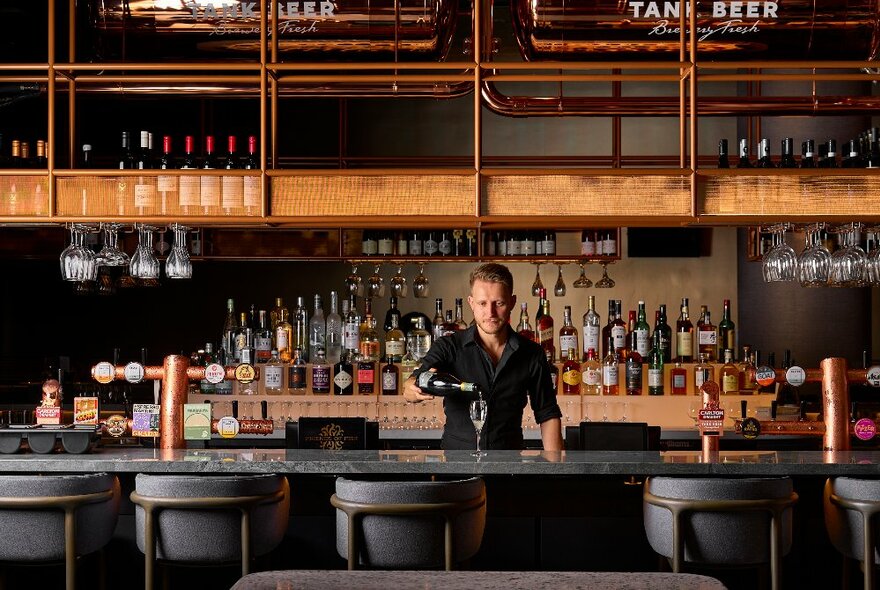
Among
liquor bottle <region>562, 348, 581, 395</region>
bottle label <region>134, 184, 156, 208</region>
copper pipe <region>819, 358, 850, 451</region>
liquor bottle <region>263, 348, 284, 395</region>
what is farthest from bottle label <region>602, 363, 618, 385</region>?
bottle label <region>134, 184, 156, 208</region>

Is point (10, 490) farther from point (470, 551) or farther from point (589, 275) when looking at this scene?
point (589, 275)

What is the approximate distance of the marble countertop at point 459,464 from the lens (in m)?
3.29

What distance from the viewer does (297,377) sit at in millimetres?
5953

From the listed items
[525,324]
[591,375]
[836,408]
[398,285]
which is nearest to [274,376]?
[398,285]

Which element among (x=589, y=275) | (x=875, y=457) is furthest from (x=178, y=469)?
(x=589, y=275)

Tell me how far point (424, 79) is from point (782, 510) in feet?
6.61

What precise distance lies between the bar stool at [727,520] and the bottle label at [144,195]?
2164mm

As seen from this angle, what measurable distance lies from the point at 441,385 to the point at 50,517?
1.40 metres

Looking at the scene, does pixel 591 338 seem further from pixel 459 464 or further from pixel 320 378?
pixel 459 464

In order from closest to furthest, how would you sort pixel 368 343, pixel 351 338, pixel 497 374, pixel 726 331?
pixel 497 374, pixel 368 343, pixel 351 338, pixel 726 331

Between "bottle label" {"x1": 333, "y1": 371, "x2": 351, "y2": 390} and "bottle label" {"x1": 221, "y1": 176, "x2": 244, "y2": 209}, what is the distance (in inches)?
87.1

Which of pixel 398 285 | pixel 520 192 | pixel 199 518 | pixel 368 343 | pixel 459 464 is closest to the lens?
pixel 199 518

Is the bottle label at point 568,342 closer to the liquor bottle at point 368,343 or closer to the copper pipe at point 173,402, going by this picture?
the liquor bottle at point 368,343

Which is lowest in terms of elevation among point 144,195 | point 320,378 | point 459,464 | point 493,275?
point 459,464
